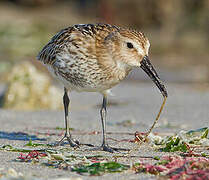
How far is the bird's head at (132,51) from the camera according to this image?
4.76 metres

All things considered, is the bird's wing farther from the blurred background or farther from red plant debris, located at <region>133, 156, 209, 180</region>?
the blurred background

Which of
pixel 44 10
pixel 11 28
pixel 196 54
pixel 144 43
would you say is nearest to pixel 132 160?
pixel 144 43

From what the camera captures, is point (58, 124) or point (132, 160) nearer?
point (132, 160)

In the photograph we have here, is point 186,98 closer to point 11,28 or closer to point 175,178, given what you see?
point 175,178

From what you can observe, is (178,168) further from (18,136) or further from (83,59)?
(18,136)

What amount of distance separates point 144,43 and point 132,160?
133cm

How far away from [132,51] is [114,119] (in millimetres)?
2189

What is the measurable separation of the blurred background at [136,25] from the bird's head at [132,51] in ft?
19.9

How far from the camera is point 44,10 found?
2311 centimetres

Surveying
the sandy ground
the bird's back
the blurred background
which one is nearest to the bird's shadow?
the sandy ground

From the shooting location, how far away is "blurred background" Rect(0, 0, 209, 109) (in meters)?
14.2

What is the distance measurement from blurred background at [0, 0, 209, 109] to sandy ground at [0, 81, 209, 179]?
1924mm

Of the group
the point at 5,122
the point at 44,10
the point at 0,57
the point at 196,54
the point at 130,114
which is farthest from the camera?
the point at 44,10

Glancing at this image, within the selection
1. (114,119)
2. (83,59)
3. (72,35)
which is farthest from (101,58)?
(114,119)
